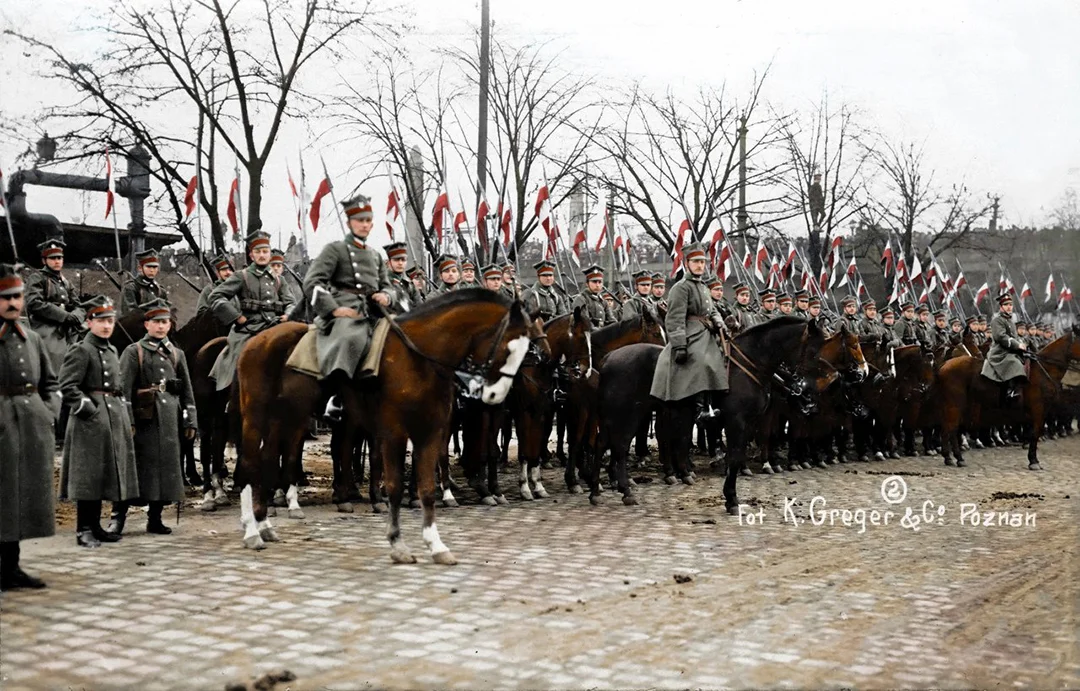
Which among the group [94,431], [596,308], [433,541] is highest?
[596,308]

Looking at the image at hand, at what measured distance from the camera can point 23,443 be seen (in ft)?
24.5

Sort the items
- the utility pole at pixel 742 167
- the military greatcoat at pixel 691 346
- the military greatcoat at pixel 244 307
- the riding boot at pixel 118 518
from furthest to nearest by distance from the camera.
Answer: the utility pole at pixel 742 167 → the military greatcoat at pixel 691 346 → the military greatcoat at pixel 244 307 → the riding boot at pixel 118 518

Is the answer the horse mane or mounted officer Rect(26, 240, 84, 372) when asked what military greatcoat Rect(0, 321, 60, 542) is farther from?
mounted officer Rect(26, 240, 84, 372)

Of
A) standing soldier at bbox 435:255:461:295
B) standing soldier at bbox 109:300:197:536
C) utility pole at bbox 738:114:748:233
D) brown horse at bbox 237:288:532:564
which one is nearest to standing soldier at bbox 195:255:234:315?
standing soldier at bbox 435:255:461:295

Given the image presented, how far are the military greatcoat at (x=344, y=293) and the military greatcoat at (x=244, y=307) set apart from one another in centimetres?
254

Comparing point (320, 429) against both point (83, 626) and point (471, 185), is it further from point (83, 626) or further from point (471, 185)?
point (83, 626)

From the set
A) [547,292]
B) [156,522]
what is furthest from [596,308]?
[156,522]

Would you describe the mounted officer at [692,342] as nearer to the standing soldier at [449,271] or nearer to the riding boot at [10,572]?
the standing soldier at [449,271]

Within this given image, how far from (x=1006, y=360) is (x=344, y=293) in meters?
12.7

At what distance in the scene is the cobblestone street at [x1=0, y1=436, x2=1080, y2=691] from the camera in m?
5.48

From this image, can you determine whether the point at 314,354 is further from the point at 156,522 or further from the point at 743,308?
the point at 743,308

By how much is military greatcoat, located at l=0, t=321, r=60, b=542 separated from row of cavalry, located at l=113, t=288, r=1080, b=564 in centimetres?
197

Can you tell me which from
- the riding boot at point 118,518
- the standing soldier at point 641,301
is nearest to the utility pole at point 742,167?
the standing soldier at point 641,301

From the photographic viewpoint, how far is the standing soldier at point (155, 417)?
9.80 metres
